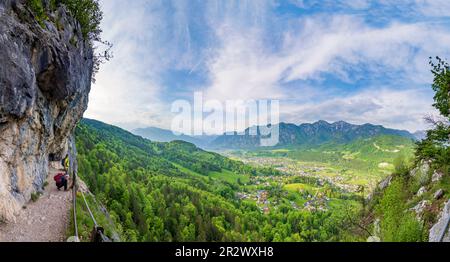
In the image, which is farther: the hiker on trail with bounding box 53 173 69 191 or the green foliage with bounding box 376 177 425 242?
the hiker on trail with bounding box 53 173 69 191

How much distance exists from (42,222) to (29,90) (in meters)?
7.23

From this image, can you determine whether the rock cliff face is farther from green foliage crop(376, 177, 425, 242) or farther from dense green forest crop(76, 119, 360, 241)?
dense green forest crop(76, 119, 360, 241)

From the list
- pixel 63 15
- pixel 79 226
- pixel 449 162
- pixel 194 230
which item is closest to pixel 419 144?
pixel 449 162

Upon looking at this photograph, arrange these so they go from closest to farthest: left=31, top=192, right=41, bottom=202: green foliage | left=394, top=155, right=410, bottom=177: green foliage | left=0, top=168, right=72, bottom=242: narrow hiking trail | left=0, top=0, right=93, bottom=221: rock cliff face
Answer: left=0, top=168, right=72, bottom=242: narrow hiking trail → left=0, top=0, right=93, bottom=221: rock cliff face → left=31, top=192, right=41, bottom=202: green foliage → left=394, top=155, right=410, bottom=177: green foliage

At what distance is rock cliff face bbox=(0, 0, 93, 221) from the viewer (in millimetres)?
13148

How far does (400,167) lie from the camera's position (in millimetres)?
33469

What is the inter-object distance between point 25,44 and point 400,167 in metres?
39.2

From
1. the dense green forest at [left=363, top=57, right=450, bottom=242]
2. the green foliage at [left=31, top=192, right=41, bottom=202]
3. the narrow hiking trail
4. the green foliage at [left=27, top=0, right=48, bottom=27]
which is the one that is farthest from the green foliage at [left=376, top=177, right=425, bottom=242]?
the green foliage at [left=27, top=0, right=48, bottom=27]

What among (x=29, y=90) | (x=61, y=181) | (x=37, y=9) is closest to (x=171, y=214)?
(x=61, y=181)

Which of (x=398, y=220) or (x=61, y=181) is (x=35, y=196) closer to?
(x=61, y=181)

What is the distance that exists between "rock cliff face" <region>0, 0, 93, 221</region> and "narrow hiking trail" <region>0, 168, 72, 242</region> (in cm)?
57

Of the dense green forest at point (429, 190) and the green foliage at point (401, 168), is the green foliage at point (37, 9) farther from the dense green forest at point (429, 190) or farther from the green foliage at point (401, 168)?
the green foliage at point (401, 168)

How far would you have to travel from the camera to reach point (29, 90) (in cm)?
1488
